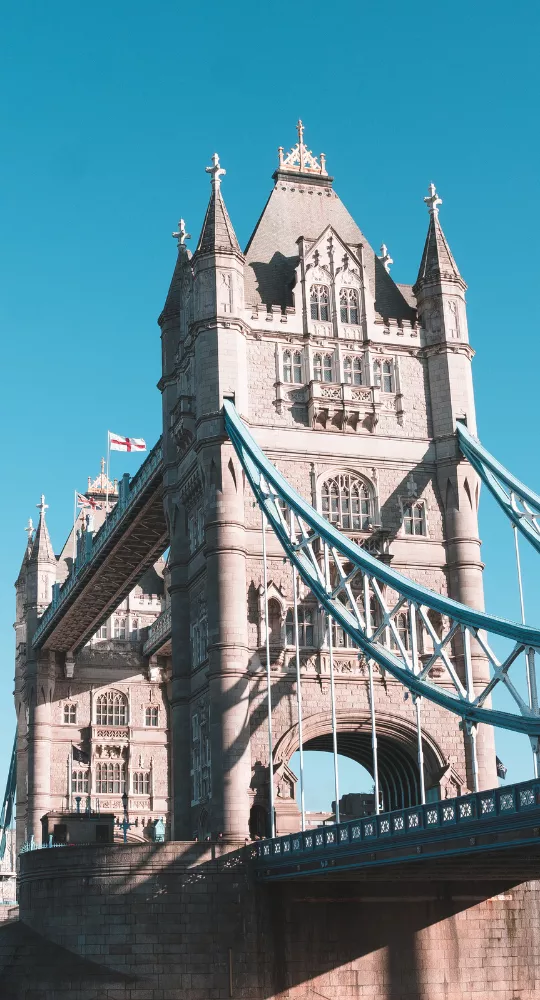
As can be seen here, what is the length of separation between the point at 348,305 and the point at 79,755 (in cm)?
3536

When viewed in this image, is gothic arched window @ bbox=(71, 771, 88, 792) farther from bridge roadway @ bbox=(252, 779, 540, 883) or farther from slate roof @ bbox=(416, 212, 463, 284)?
slate roof @ bbox=(416, 212, 463, 284)

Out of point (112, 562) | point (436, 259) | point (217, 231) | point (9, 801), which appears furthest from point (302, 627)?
point (9, 801)

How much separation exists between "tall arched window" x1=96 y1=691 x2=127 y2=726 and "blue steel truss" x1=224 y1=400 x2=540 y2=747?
30573mm

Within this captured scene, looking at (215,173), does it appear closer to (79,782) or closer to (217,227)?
(217,227)

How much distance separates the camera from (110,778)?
7688cm

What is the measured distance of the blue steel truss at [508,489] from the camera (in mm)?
42375

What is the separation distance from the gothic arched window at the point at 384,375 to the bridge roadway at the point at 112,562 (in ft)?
29.9

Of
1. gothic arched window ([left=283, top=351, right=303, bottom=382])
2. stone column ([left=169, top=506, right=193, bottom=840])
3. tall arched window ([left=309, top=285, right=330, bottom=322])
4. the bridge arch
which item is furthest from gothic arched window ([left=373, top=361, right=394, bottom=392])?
the bridge arch

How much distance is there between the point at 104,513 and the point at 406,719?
42.1 meters

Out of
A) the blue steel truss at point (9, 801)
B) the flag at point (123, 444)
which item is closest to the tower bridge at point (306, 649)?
the flag at point (123, 444)

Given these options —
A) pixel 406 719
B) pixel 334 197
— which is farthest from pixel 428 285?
pixel 406 719

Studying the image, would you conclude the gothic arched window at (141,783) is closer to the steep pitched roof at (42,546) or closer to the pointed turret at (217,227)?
the steep pitched roof at (42,546)

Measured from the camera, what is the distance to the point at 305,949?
40438 millimetres

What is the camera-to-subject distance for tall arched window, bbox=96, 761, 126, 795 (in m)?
76.3
